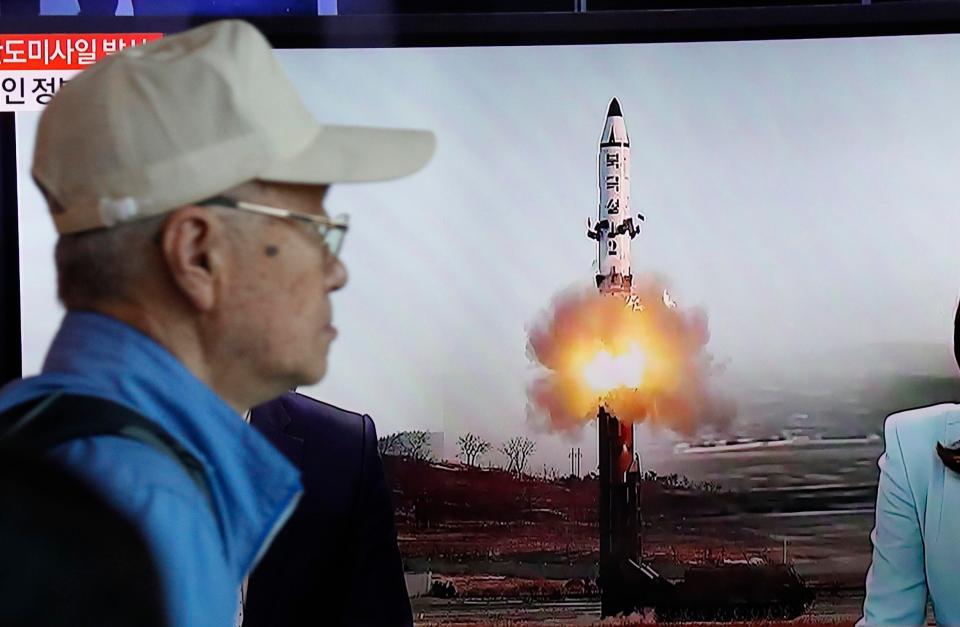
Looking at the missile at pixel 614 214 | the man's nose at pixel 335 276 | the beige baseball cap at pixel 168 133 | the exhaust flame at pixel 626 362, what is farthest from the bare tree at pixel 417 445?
the beige baseball cap at pixel 168 133

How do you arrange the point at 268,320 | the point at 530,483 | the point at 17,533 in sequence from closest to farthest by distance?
1. the point at 17,533
2. the point at 268,320
3. the point at 530,483

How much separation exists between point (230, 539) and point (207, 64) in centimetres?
38

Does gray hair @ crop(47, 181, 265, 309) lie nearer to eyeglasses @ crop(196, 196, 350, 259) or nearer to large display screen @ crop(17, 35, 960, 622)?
eyeglasses @ crop(196, 196, 350, 259)

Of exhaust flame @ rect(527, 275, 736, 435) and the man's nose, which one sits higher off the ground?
the man's nose

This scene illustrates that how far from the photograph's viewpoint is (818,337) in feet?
4.77

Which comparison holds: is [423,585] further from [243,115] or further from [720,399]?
[243,115]

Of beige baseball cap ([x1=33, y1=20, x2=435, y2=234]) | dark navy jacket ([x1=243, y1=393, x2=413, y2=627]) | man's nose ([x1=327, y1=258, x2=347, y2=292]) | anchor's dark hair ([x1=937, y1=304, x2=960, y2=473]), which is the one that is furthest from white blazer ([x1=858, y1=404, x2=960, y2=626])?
beige baseball cap ([x1=33, y1=20, x2=435, y2=234])

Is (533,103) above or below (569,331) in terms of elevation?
above

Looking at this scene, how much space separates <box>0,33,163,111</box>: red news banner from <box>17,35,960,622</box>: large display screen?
0.06 meters

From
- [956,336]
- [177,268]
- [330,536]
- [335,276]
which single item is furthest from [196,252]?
[956,336]

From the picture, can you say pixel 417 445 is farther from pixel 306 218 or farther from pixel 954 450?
pixel 954 450

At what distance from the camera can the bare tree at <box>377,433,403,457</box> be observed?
1469 mm

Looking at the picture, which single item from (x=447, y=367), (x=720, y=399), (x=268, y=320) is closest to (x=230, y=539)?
(x=268, y=320)

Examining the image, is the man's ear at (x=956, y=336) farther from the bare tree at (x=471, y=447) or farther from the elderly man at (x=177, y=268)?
the elderly man at (x=177, y=268)
